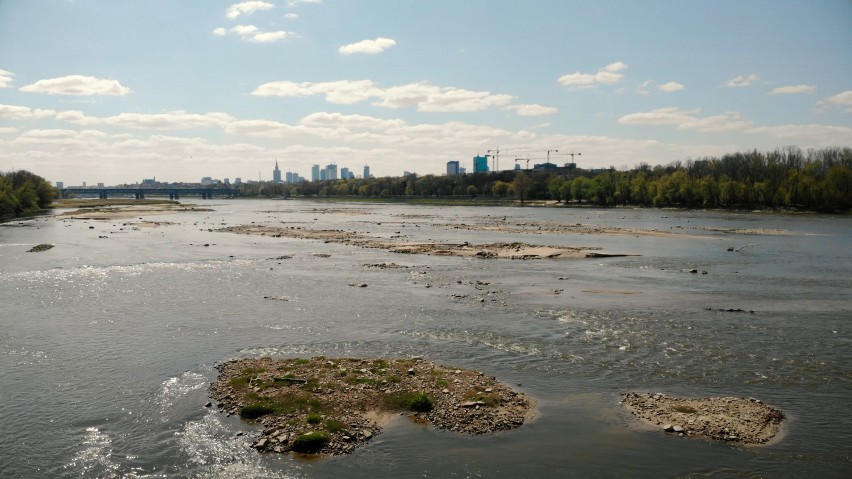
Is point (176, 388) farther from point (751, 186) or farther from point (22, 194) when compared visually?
point (751, 186)

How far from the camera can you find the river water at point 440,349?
50.3 feet

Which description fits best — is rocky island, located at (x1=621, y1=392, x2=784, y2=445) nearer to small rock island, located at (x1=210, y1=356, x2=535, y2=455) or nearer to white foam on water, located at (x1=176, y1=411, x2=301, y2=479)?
small rock island, located at (x1=210, y1=356, x2=535, y2=455)

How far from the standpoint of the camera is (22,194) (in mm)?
131375

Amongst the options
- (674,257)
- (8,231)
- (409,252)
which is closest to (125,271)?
(409,252)

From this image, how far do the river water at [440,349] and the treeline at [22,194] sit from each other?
82735mm

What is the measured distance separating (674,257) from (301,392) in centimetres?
4795

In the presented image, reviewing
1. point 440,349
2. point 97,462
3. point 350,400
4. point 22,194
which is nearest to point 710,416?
point 440,349

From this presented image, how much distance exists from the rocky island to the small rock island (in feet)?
11.4

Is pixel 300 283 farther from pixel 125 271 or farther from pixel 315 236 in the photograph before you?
pixel 315 236

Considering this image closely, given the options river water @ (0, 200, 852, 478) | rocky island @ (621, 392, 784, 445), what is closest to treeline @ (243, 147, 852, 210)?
river water @ (0, 200, 852, 478)

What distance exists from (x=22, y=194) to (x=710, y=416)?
491ft

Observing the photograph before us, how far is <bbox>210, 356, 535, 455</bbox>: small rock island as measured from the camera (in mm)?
16531

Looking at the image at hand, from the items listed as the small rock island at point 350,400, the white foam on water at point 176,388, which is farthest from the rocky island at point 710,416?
the white foam on water at point 176,388

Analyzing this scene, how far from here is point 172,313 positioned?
105ft
